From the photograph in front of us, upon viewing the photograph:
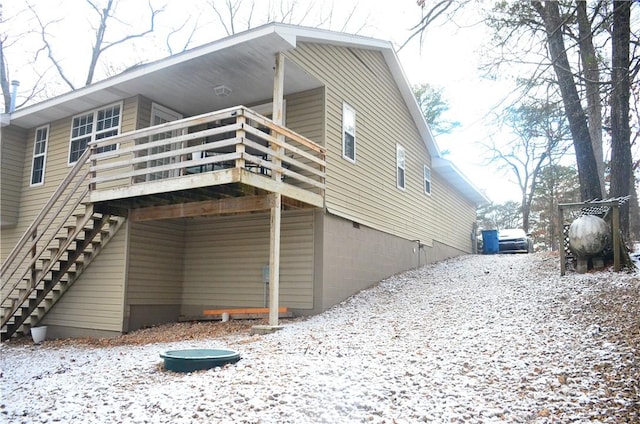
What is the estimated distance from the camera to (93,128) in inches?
452

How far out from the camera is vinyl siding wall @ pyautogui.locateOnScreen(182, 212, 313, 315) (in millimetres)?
9812

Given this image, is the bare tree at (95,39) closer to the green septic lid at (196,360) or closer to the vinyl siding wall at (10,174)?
the vinyl siding wall at (10,174)

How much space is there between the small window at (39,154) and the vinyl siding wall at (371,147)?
7.68 meters

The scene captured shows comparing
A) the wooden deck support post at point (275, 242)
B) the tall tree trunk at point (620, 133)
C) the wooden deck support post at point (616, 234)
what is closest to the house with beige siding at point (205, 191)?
the wooden deck support post at point (275, 242)

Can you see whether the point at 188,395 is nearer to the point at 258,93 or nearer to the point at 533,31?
the point at 258,93

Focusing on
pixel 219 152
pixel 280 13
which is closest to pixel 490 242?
pixel 219 152

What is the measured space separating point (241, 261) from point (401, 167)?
6.04 metres

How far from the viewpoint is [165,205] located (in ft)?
31.7

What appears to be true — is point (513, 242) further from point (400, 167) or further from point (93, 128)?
point (93, 128)

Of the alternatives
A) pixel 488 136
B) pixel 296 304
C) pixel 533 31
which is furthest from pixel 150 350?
pixel 533 31

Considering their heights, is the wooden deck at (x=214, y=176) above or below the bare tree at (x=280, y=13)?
below

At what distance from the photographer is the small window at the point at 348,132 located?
11006mm

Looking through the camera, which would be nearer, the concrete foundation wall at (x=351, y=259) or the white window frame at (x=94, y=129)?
the concrete foundation wall at (x=351, y=259)

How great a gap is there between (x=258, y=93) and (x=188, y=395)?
760 centimetres
